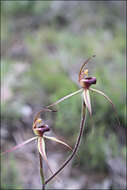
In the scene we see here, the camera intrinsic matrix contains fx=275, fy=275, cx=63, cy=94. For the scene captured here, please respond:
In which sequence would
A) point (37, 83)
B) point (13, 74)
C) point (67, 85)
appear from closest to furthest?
point (67, 85) < point (37, 83) < point (13, 74)

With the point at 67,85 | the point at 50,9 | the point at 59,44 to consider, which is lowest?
the point at 67,85

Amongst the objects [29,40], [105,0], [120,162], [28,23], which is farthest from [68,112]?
[105,0]

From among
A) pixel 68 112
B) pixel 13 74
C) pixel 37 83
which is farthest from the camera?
pixel 13 74

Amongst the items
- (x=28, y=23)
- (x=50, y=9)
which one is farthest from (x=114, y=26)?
(x=28, y=23)

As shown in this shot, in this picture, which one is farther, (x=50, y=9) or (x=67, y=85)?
(x=50, y=9)

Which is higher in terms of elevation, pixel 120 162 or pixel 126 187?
pixel 120 162

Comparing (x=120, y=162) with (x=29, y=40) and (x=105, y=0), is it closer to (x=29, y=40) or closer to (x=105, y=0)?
(x=29, y=40)

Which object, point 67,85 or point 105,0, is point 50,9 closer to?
point 105,0
